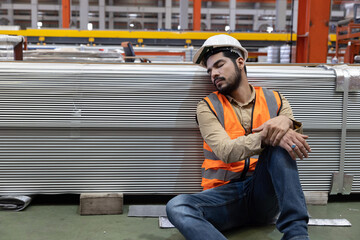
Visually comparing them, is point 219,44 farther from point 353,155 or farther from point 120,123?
point 353,155

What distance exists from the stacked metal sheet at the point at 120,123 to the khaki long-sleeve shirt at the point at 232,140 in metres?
0.39

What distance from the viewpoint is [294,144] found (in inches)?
72.4

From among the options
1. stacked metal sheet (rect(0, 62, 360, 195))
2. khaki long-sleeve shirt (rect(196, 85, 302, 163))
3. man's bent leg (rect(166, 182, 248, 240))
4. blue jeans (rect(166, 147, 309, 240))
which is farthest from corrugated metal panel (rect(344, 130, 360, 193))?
man's bent leg (rect(166, 182, 248, 240))

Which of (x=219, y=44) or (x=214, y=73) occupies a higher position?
(x=219, y=44)

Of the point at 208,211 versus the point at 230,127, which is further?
the point at 230,127

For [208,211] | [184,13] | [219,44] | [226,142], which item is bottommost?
[208,211]

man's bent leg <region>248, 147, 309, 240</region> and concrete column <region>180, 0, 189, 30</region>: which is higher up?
concrete column <region>180, 0, 189, 30</region>

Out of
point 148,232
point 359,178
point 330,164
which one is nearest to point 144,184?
point 148,232

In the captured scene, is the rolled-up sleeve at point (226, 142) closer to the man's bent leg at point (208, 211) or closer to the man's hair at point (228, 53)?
the man's bent leg at point (208, 211)

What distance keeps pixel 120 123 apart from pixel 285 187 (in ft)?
4.23

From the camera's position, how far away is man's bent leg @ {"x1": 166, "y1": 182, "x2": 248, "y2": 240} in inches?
71.4

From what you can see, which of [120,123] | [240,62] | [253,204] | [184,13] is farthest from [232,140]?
[184,13]

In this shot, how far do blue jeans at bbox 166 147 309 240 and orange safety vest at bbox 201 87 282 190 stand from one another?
72mm

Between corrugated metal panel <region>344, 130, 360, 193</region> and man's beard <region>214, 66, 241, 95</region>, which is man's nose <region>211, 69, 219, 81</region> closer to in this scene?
man's beard <region>214, 66, 241, 95</region>
